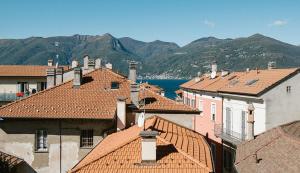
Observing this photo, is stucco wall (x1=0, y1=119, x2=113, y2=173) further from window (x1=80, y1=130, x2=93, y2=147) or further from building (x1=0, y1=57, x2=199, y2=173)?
window (x1=80, y1=130, x2=93, y2=147)

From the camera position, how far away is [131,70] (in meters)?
31.8

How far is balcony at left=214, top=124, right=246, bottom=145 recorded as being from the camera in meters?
31.2

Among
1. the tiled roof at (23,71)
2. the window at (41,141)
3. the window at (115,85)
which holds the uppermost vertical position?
the tiled roof at (23,71)

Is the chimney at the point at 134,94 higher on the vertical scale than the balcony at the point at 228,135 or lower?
higher

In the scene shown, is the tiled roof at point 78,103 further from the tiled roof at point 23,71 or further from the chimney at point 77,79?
the tiled roof at point 23,71

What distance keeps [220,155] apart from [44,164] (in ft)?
54.6

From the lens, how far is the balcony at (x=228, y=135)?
3120cm

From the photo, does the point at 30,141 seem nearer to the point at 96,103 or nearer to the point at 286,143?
the point at 96,103

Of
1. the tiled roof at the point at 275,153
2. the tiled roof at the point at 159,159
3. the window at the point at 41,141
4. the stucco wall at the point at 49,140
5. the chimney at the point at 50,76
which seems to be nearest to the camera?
the tiled roof at the point at 159,159

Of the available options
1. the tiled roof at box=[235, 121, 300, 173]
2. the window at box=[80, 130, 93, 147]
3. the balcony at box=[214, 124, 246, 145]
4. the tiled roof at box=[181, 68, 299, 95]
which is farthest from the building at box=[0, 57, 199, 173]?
the balcony at box=[214, 124, 246, 145]

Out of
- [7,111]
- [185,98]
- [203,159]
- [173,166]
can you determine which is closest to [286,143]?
[203,159]

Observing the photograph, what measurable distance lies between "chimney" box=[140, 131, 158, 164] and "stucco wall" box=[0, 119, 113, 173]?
960cm

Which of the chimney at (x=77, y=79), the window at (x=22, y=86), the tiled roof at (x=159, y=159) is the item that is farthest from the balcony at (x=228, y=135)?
the window at (x=22, y=86)

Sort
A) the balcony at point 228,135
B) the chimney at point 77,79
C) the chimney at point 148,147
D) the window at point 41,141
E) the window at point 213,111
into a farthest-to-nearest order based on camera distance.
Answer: the window at point 213,111 → the balcony at point 228,135 → the chimney at point 77,79 → the window at point 41,141 → the chimney at point 148,147
